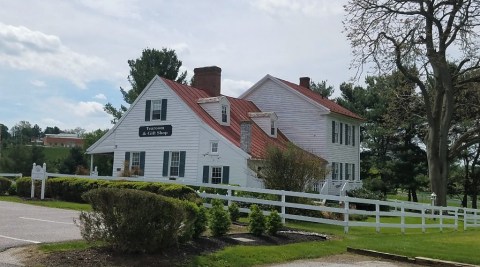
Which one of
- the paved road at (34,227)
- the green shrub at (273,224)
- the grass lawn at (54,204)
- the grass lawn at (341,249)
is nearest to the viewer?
the grass lawn at (341,249)

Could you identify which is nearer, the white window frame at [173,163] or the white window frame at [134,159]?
the white window frame at [173,163]

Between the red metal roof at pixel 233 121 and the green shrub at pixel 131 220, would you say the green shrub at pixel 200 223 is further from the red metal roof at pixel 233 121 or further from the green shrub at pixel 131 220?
the red metal roof at pixel 233 121

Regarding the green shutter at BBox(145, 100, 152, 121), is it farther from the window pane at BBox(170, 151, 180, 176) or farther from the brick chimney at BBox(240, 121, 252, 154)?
the brick chimney at BBox(240, 121, 252, 154)

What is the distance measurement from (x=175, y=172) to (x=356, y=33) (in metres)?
13.4

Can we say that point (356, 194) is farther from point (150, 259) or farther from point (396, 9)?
point (150, 259)

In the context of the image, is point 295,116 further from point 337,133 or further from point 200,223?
point 200,223

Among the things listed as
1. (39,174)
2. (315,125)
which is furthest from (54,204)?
(315,125)

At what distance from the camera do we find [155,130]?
33406 millimetres

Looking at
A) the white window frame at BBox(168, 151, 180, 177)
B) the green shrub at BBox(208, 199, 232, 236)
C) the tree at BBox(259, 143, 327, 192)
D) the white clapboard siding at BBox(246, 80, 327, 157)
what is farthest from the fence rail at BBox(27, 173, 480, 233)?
the white clapboard siding at BBox(246, 80, 327, 157)

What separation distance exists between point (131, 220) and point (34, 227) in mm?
5720

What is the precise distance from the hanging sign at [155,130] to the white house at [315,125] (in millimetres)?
9176

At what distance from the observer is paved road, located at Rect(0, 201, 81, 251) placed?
11.8m

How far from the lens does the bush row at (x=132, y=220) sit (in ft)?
32.3

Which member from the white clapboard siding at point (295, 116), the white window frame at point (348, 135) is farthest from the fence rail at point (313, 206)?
the white window frame at point (348, 135)
